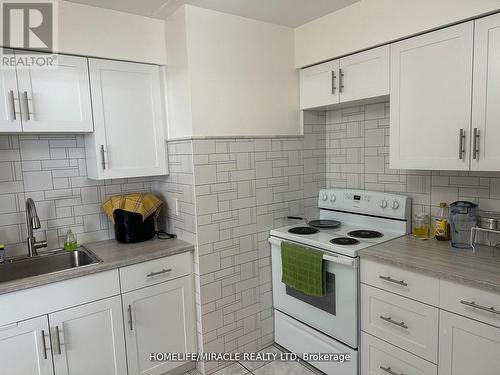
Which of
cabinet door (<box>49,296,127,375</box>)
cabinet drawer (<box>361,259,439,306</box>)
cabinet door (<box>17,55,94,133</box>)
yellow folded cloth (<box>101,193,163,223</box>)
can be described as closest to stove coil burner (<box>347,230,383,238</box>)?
cabinet drawer (<box>361,259,439,306</box>)

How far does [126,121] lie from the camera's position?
228 cm

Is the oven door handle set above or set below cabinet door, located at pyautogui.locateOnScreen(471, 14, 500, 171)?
below

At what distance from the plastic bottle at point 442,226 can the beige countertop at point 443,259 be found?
45 millimetres

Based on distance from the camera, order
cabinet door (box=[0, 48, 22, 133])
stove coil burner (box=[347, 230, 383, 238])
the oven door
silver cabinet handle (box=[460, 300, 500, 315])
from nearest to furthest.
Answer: silver cabinet handle (box=[460, 300, 500, 315]), cabinet door (box=[0, 48, 22, 133]), the oven door, stove coil burner (box=[347, 230, 383, 238])

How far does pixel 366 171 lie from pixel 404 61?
2.87 ft

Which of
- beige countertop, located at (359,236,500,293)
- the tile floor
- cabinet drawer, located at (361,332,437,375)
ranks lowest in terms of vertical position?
the tile floor

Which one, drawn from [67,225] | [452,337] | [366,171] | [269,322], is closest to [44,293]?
[67,225]

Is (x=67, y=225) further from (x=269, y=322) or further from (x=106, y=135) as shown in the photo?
(x=269, y=322)

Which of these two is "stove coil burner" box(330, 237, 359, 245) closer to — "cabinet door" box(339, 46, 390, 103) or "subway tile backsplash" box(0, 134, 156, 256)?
"cabinet door" box(339, 46, 390, 103)

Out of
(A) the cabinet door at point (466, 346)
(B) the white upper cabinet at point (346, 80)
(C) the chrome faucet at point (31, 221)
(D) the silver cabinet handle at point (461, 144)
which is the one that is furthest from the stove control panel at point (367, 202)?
(C) the chrome faucet at point (31, 221)

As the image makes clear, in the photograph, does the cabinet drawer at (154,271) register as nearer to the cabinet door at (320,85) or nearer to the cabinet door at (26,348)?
the cabinet door at (26,348)

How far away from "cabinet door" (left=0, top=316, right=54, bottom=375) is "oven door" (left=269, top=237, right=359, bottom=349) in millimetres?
1466

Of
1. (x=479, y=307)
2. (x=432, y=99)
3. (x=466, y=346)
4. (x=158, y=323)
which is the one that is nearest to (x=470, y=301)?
(x=479, y=307)

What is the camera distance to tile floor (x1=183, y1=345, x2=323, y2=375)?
2.31m
